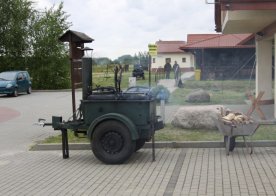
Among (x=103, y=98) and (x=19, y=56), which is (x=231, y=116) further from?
(x=19, y=56)

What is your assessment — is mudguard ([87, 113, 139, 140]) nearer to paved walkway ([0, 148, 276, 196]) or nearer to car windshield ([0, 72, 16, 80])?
paved walkway ([0, 148, 276, 196])

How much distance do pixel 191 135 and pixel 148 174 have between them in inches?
137

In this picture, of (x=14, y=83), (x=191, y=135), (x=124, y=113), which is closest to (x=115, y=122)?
(x=124, y=113)

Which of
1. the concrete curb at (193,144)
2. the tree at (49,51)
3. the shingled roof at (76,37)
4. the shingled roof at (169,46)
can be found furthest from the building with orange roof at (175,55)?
the concrete curb at (193,144)

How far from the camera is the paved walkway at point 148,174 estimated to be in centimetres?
712

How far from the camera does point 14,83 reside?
28891mm

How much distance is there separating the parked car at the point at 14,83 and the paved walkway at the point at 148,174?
18716 millimetres

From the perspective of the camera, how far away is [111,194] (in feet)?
22.7

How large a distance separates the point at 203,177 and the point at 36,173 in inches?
108

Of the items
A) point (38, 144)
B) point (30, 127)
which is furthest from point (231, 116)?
point (30, 127)

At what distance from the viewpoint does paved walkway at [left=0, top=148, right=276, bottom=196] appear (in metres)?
7.12

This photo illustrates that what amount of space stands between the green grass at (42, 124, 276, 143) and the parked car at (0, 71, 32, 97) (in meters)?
17.1

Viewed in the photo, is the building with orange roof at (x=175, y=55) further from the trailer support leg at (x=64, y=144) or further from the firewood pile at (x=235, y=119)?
the trailer support leg at (x=64, y=144)

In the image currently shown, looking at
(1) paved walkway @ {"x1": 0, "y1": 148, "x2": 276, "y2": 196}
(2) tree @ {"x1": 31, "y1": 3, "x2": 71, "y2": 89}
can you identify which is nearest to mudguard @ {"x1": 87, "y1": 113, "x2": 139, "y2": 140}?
(1) paved walkway @ {"x1": 0, "y1": 148, "x2": 276, "y2": 196}
